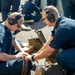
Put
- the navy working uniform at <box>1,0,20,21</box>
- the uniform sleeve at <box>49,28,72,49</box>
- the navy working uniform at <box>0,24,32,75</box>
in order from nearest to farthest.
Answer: the uniform sleeve at <box>49,28,72,49</box> → the navy working uniform at <box>0,24,32,75</box> → the navy working uniform at <box>1,0,20,21</box>

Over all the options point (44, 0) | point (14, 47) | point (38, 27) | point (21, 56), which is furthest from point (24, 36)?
point (44, 0)

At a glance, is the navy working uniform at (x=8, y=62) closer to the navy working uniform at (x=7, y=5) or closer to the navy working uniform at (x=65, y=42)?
the navy working uniform at (x=65, y=42)

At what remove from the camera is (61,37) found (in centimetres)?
383

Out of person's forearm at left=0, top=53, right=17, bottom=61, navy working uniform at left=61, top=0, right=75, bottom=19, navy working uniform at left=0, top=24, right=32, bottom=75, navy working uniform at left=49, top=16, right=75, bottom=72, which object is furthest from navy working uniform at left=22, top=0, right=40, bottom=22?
person's forearm at left=0, top=53, right=17, bottom=61

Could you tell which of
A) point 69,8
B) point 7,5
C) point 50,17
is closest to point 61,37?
point 50,17

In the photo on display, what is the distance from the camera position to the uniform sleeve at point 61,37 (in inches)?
150

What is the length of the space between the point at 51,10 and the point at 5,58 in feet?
3.51

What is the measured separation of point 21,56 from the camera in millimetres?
4195

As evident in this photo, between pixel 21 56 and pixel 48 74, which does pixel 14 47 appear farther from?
pixel 48 74

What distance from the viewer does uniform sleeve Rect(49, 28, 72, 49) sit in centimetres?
381

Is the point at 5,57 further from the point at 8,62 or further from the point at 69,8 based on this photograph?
the point at 69,8

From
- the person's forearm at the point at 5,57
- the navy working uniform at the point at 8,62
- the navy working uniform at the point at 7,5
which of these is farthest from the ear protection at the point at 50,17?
the navy working uniform at the point at 7,5

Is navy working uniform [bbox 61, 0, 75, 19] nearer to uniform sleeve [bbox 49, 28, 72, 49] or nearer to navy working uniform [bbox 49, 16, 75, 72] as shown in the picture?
navy working uniform [bbox 49, 16, 75, 72]

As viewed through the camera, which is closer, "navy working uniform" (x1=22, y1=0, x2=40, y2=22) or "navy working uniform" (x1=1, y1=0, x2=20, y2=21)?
"navy working uniform" (x1=1, y1=0, x2=20, y2=21)
